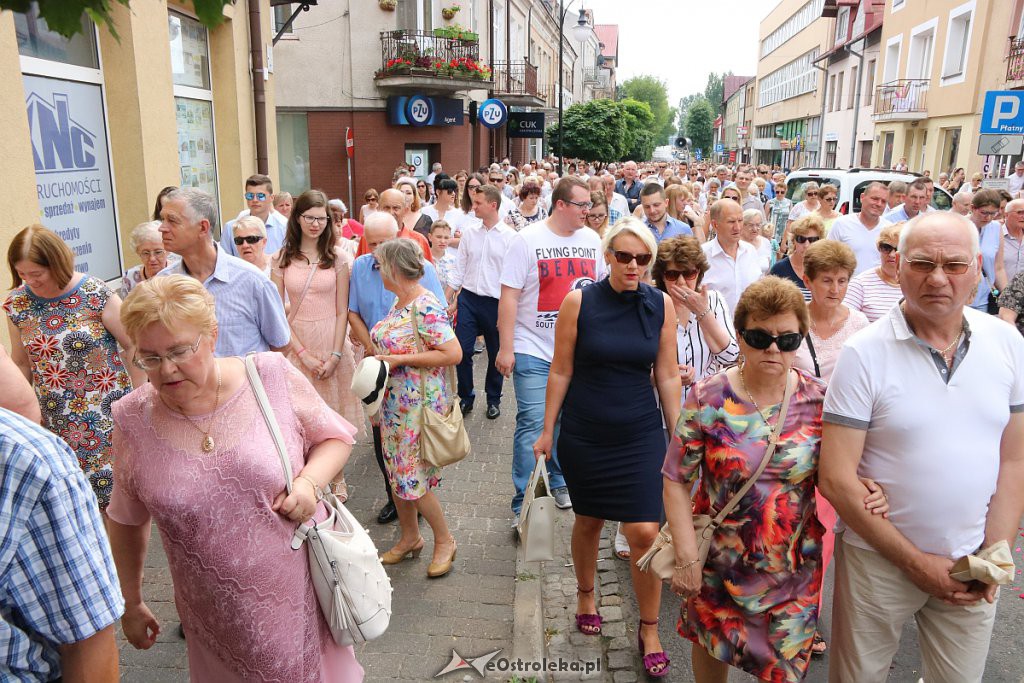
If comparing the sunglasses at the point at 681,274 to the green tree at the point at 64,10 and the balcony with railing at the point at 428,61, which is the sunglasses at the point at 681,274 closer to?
the green tree at the point at 64,10

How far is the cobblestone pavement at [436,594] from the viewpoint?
354 cm

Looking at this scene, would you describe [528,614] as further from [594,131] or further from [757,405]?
[594,131]

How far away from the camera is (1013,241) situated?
24.5ft

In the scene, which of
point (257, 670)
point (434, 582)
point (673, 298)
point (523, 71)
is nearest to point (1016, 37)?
point (523, 71)

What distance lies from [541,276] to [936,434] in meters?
2.82

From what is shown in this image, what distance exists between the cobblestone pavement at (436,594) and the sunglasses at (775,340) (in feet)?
6.51

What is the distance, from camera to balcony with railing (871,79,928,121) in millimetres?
27625

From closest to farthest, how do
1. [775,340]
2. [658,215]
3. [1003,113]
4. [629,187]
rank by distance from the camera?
[775,340] < [658,215] < [1003,113] < [629,187]

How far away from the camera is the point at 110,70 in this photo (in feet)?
26.8

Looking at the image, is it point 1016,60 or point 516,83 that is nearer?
point 1016,60

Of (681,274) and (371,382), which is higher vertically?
(681,274)

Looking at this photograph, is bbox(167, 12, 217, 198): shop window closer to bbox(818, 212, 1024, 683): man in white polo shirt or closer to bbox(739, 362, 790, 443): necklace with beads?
bbox(739, 362, 790, 443): necklace with beads

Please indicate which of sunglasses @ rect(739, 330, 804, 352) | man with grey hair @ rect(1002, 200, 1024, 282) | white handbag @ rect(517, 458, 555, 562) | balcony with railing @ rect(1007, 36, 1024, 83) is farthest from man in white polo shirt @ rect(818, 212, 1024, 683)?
balcony with railing @ rect(1007, 36, 1024, 83)

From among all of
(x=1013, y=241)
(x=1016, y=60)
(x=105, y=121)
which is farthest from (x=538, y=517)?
(x=1016, y=60)
